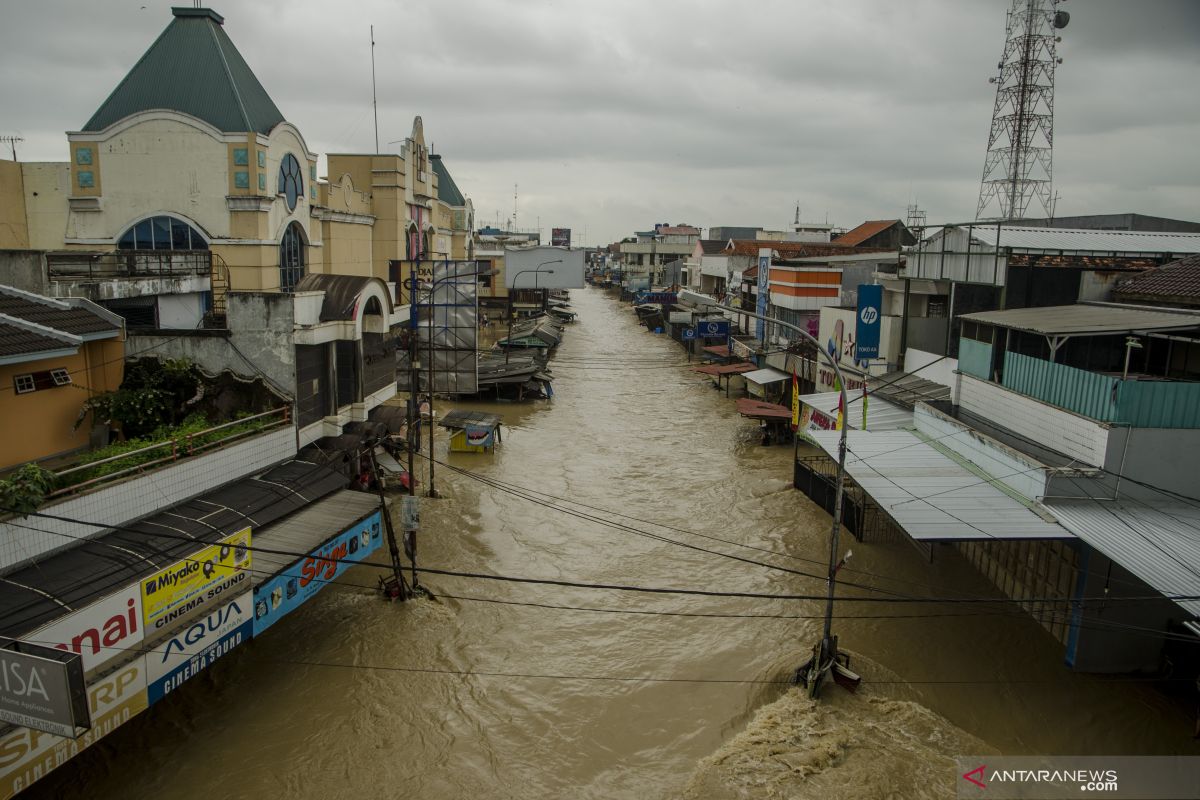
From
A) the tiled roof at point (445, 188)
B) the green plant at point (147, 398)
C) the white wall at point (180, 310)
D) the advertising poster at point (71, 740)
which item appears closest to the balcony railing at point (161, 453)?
the green plant at point (147, 398)

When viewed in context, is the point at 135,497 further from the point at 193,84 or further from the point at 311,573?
the point at 193,84

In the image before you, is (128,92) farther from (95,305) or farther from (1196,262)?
(1196,262)

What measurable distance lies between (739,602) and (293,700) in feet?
30.5

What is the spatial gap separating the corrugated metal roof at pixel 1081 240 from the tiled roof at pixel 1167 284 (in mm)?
1558

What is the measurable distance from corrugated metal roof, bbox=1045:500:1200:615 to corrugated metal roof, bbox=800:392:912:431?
7.20 metres

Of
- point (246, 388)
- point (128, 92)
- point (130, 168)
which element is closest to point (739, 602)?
point (246, 388)

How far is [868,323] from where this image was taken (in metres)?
26.8

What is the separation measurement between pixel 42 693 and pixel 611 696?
857 centimetres

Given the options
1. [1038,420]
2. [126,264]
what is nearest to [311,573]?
[126,264]

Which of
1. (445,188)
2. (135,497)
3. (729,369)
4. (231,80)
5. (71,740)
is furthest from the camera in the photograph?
(445,188)

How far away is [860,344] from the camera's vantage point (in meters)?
27.0

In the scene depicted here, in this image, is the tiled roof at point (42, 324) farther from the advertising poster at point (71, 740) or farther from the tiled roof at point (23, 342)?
the advertising poster at point (71, 740)

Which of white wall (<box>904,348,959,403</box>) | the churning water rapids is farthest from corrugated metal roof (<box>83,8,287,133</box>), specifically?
white wall (<box>904,348,959,403</box>)

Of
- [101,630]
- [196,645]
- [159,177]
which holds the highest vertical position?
[159,177]
